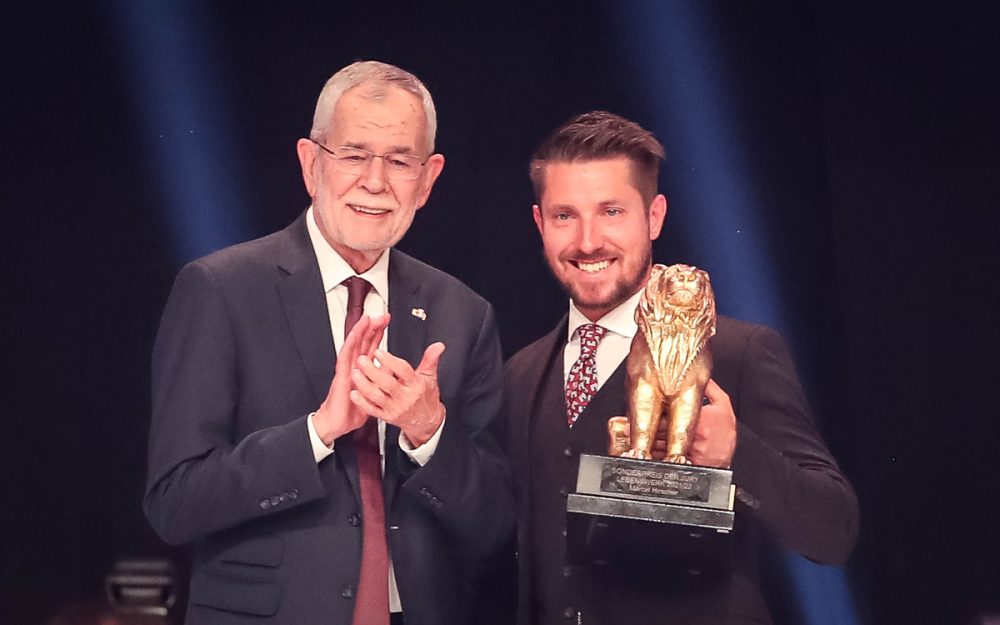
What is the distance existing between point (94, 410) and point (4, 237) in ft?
2.01

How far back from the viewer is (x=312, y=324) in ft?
12.6

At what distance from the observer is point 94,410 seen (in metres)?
4.58

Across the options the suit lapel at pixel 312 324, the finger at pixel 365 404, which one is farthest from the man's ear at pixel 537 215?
the finger at pixel 365 404

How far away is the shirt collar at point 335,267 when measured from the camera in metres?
3.93

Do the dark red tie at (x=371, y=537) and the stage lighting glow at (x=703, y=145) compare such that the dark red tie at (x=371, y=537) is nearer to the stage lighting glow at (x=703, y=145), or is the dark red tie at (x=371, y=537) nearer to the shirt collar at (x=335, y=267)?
the shirt collar at (x=335, y=267)

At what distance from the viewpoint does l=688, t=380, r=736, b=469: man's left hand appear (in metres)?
3.58

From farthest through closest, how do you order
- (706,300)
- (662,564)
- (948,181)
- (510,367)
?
(948,181)
(510,367)
(662,564)
(706,300)

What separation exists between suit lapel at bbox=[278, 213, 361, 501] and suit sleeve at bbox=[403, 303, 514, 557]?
19 cm

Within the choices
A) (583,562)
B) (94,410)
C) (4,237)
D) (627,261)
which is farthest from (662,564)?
(4,237)

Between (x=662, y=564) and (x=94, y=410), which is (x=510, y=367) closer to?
(x=662, y=564)

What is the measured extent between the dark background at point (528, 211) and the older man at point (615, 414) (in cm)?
44

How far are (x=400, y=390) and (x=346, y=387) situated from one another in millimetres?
137

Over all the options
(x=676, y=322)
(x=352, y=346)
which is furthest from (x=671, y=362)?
(x=352, y=346)

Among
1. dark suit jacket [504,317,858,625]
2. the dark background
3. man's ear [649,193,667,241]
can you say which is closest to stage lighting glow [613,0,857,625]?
the dark background
